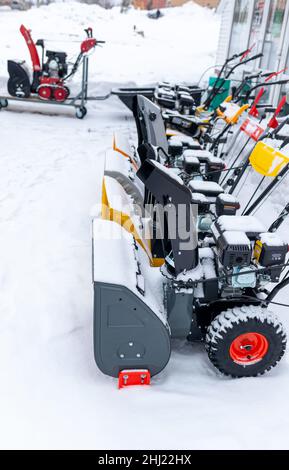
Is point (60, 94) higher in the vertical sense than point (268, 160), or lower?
lower

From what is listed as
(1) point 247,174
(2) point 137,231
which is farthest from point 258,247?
(1) point 247,174

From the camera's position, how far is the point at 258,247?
176 centimetres

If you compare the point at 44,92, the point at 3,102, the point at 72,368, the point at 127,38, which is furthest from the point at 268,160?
the point at 127,38

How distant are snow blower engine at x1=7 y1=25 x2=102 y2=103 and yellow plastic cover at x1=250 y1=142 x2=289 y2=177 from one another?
176 inches

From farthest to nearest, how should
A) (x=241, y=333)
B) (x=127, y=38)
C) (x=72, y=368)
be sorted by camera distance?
(x=127, y=38) → (x=72, y=368) → (x=241, y=333)

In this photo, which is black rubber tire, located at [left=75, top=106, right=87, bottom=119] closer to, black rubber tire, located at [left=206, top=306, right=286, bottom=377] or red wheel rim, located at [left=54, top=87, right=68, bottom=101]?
red wheel rim, located at [left=54, top=87, right=68, bottom=101]

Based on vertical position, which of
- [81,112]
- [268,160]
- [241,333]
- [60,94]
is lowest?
[81,112]

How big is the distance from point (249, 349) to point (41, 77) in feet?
17.2

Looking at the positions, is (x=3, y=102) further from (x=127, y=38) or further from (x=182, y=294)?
(x=127, y=38)

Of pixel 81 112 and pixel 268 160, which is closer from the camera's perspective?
pixel 268 160

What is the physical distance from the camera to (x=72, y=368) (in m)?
1.82

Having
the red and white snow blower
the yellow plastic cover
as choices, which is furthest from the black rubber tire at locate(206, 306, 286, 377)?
the red and white snow blower
